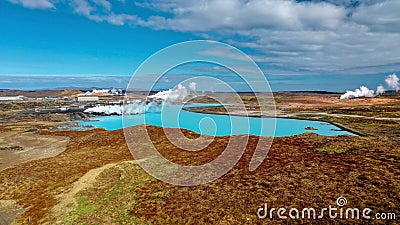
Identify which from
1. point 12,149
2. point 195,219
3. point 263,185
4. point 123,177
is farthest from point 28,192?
point 12,149

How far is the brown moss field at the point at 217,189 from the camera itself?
15.8m

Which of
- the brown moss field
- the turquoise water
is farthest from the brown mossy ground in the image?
the turquoise water

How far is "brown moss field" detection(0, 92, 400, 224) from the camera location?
15.8 metres

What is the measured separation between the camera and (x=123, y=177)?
882 inches

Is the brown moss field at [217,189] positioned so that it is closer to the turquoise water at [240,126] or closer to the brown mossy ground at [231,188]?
the brown mossy ground at [231,188]

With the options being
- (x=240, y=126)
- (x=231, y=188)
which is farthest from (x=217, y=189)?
(x=240, y=126)

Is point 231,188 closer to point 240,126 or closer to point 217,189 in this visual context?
point 217,189

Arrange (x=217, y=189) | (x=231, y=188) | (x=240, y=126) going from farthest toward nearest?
(x=240, y=126) < (x=217, y=189) < (x=231, y=188)

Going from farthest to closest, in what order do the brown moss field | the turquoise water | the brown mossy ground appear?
the turquoise water
the brown mossy ground
the brown moss field

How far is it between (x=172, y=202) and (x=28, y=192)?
40.9 feet

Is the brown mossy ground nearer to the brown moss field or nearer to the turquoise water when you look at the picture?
the brown moss field

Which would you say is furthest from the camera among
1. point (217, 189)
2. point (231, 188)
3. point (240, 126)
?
point (240, 126)

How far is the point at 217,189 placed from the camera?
19188 millimetres

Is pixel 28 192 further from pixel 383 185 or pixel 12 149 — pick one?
pixel 383 185
